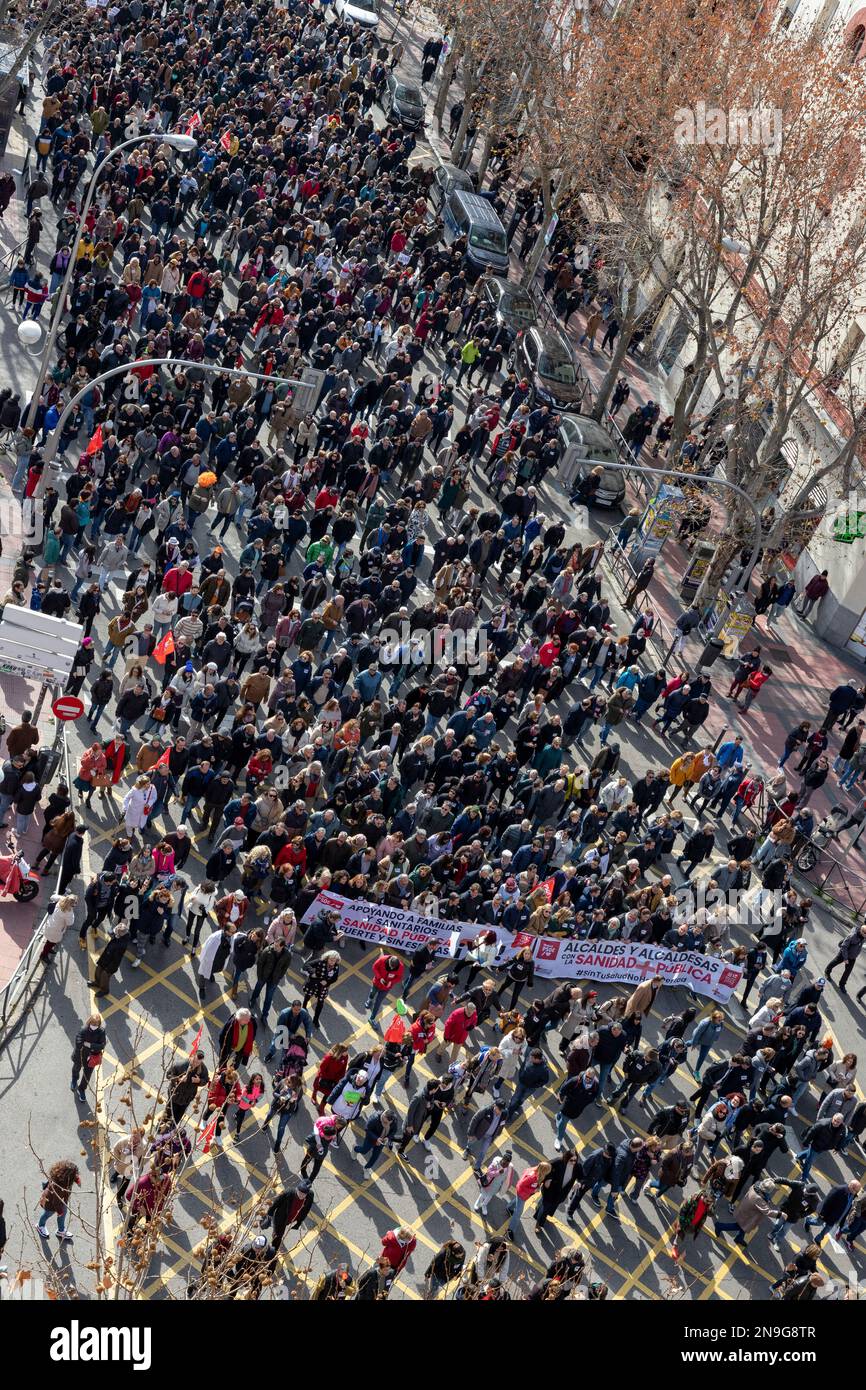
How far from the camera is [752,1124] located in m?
22.8

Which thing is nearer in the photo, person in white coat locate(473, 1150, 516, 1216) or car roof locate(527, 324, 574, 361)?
person in white coat locate(473, 1150, 516, 1216)

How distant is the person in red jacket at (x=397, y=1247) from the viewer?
56.5 ft

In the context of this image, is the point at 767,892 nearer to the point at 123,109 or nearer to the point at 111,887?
the point at 111,887

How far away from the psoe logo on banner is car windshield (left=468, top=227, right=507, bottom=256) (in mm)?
22352

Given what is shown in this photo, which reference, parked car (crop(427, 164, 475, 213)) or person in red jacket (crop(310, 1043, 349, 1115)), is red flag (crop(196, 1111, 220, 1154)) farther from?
parked car (crop(427, 164, 475, 213))

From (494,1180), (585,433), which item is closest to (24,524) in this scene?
(494,1180)

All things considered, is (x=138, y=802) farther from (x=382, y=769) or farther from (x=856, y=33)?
(x=856, y=33)

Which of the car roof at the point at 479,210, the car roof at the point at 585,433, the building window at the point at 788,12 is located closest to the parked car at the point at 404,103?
the car roof at the point at 479,210

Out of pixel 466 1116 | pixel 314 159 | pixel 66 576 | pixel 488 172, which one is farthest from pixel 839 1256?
pixel 488 172

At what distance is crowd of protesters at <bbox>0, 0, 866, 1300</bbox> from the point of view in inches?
819

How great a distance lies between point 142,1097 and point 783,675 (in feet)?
74.1

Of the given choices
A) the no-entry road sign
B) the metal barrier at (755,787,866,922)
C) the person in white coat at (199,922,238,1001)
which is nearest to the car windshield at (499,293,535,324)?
the metal barrier at (755,787,866,922)

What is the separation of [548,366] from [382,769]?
21228mm

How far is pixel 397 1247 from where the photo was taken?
17.2m
